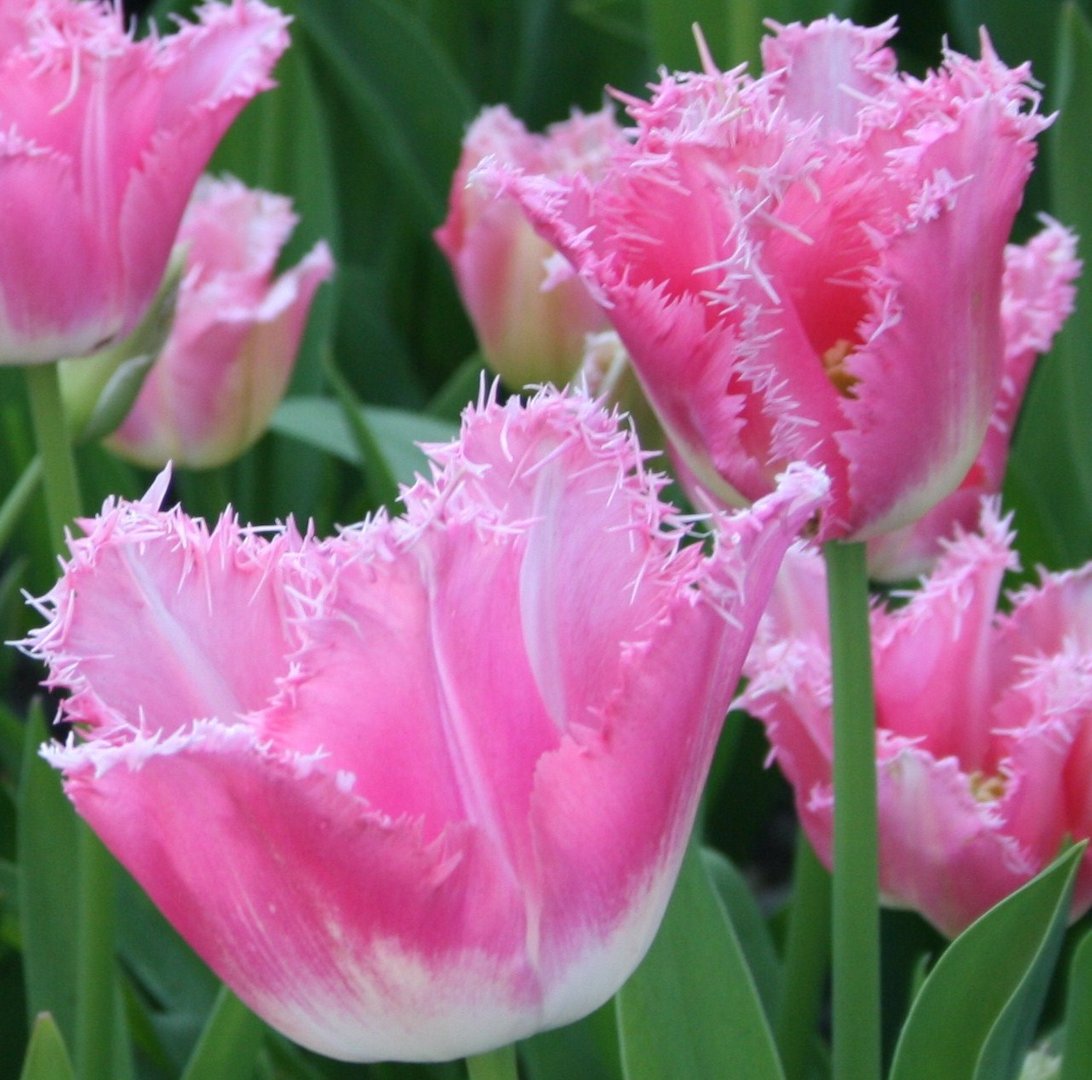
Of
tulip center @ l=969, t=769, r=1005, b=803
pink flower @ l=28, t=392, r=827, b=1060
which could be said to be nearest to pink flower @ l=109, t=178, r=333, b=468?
tulip center @ l=969, t=769, r=1005, b=803

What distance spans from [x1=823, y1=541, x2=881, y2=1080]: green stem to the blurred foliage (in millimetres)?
46

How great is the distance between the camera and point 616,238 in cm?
46

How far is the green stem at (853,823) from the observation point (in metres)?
0.51

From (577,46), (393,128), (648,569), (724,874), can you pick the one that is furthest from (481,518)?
(577,46)

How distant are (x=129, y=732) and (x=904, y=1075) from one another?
26 centimetres

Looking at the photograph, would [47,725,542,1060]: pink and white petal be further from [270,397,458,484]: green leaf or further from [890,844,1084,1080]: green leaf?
[270,397,458,484]: green leaf

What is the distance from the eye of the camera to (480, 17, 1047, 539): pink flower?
453 millimetres

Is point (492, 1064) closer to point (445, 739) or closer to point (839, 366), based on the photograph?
point (445, 739)

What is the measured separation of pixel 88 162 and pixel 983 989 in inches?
15.8

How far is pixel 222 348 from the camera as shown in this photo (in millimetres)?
1030

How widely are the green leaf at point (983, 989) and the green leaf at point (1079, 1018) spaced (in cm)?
1

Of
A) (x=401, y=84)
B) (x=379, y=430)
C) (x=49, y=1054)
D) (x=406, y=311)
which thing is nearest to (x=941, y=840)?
(x=49, y=1054)

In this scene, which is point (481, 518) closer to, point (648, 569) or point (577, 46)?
point (648, 569)

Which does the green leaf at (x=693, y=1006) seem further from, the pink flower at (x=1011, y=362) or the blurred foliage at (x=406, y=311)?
the pink flower at (x=1011, y=362)
